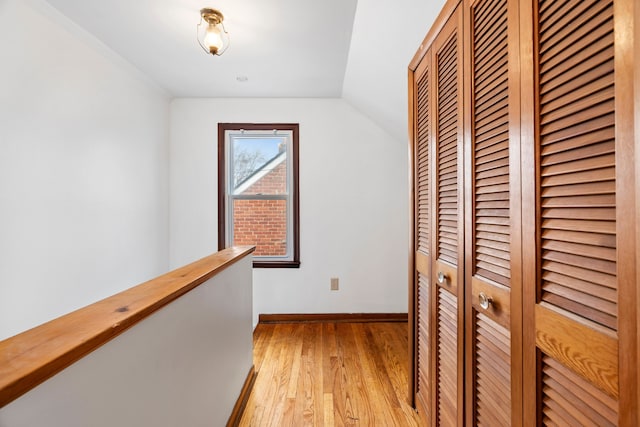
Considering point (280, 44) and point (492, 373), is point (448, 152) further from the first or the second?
Result: point (280, 44)

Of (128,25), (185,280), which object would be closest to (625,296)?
(185,280)

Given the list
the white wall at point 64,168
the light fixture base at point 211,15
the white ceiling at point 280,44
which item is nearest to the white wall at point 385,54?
the white ceiling at point 280,44

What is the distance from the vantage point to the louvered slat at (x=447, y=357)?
4.10 ft

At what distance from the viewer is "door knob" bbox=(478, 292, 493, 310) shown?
958 mm

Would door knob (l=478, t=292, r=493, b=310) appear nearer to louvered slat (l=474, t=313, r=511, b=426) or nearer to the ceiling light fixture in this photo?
louvered slat (l=474, t=313, r=511, b=426)

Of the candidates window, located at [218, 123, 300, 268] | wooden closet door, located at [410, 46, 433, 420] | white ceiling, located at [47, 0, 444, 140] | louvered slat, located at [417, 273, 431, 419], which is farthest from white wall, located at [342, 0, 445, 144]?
louvered slat, located at [417, 273, 431, 419]

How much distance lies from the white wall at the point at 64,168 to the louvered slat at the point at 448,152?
6.83 feet

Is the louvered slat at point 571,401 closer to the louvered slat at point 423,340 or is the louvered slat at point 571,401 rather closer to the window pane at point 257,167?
the louvered slat at point 423,340

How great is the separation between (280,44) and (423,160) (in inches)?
53.3

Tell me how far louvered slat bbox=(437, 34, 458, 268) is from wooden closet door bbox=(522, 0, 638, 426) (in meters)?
0.46

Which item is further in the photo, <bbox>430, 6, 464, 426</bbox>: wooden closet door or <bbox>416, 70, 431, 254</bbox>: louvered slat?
<bbox>416, 70, 431, 254</bbox>: louvered slat

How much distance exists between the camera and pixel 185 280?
3.67 feet

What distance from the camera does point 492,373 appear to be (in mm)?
980

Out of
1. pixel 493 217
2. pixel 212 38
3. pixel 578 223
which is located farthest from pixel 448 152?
pixel 212 38
